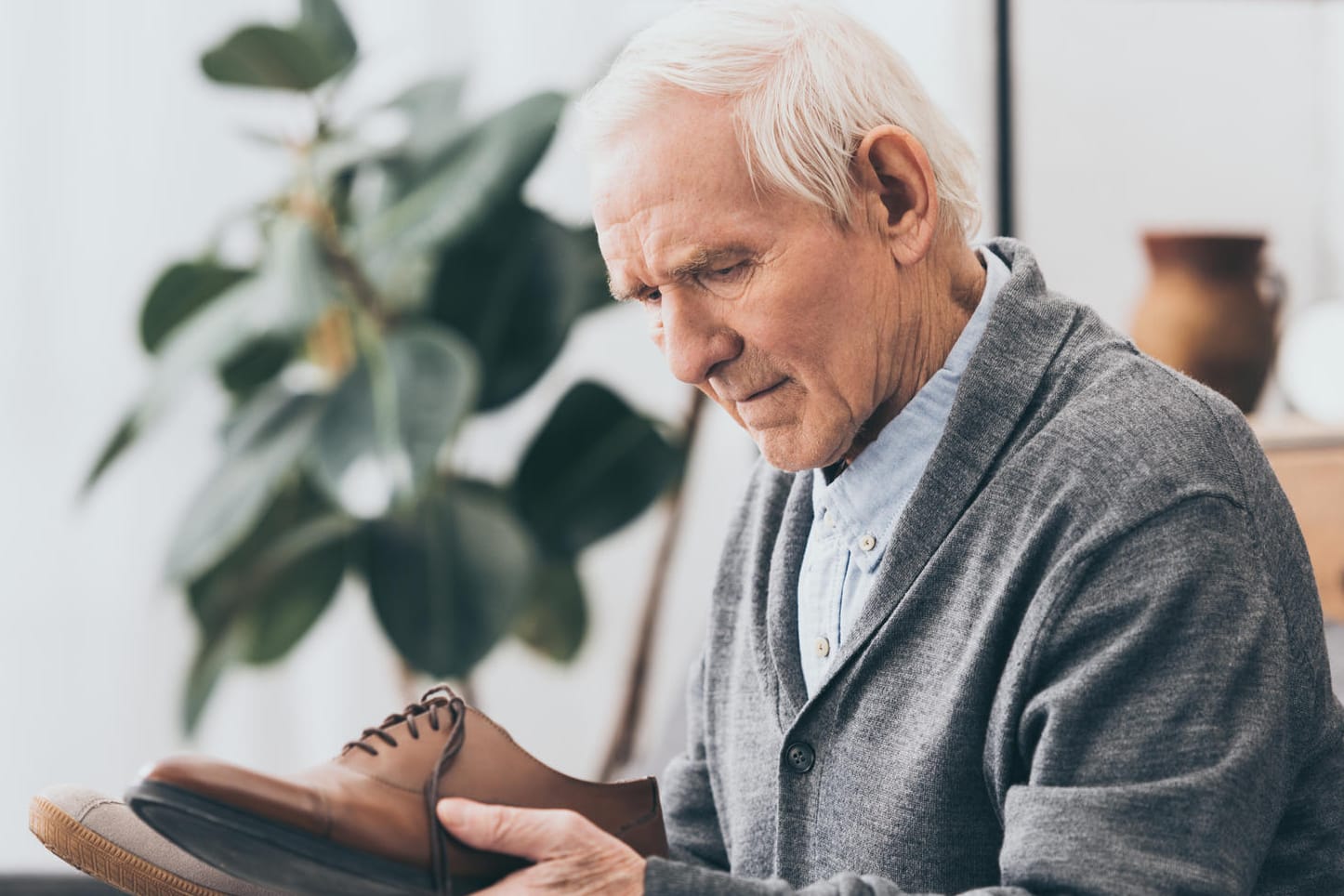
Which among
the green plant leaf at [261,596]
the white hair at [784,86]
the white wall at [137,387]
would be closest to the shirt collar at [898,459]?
the white hair at [784,86]

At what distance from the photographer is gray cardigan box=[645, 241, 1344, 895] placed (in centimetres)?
76

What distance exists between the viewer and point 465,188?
2.07 meters

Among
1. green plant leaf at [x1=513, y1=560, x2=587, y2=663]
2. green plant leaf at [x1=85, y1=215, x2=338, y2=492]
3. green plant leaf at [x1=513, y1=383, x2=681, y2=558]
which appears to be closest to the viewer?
green plant leaf at [x1=85, y1=215, x2=338, y2=492]

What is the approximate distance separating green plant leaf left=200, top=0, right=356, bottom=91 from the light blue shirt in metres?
1.39

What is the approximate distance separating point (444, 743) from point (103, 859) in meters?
0.21

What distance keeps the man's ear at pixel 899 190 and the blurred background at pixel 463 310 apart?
3.39 ft

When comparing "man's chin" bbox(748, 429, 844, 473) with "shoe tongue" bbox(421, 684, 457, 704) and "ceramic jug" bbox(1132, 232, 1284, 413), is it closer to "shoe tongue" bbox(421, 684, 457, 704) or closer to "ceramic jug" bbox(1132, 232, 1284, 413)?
"shoe tongue" bbox(421, 684, 457, 704)

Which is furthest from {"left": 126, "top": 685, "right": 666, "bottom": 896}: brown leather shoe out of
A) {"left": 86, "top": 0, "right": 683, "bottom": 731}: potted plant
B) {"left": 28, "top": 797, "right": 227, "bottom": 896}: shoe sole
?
{"left": 86, "top": 0, "right": 683, "bottom": 731}: potted plant

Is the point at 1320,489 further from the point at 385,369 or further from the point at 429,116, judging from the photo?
the point at 429,116

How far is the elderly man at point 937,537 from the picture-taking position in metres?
0.78

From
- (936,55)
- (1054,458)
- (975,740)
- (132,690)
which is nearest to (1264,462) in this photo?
(1054,458)

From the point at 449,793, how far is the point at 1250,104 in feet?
6.43

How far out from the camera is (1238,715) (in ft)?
2.52

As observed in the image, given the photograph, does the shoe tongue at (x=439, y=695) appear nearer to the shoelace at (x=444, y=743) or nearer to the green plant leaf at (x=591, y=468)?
the shoelace at (x=444, y=743)
